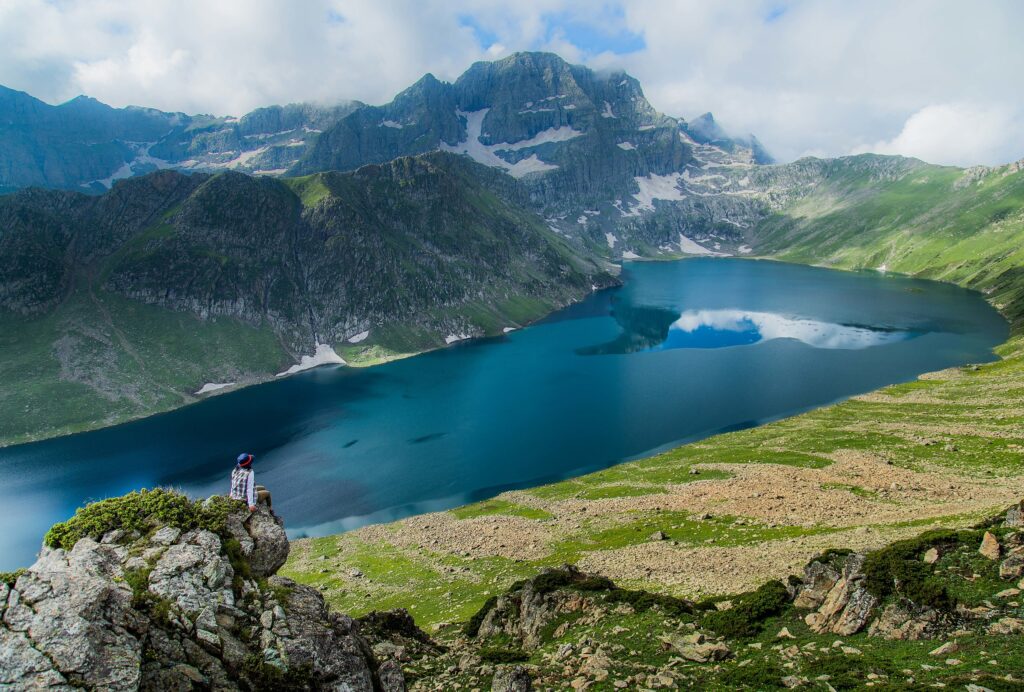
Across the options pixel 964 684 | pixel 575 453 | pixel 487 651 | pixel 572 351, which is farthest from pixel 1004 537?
pixel 572 351

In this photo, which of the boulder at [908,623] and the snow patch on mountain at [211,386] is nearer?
the boulder at [908,623]

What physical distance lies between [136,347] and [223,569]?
214 m

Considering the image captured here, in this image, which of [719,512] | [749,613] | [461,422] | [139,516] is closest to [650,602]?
[749,613]

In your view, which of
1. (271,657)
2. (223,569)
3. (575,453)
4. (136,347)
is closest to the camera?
(271,657)

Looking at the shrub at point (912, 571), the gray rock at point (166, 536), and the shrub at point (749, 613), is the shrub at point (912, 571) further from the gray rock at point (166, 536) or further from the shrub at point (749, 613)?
the gray rock at point (166, 536)

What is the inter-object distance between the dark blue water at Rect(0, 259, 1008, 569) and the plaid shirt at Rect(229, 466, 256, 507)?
2630 inches

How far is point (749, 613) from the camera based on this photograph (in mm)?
27500

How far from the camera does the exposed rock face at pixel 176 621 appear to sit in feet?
50.7

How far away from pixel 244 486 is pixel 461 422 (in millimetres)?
104169

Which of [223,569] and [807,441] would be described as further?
[807,441]

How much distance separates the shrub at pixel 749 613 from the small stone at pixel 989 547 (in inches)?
349

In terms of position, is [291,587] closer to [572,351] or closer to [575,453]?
[575,453]

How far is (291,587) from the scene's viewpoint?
74.7 feet

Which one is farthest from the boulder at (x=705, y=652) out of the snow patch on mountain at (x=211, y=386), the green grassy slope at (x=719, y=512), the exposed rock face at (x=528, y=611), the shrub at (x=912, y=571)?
the snow patch on mountain at (x=211, y=386)
